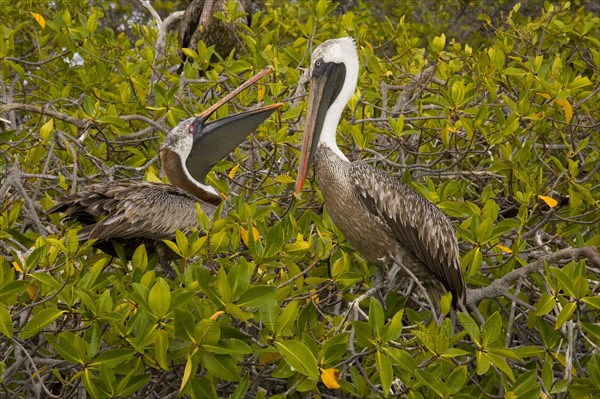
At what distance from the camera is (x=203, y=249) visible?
2.99m

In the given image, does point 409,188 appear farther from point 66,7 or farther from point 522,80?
point 66,7

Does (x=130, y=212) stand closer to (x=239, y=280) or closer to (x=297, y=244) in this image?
(x=297, y=244)

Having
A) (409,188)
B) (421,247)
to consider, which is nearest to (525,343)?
(421,247)

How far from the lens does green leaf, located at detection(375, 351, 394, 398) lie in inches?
101

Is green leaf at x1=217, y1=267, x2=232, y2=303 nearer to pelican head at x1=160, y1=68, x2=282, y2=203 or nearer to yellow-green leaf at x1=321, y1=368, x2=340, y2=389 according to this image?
yellow-green leaf at x1=321, y1=368, x2=340, y2=389

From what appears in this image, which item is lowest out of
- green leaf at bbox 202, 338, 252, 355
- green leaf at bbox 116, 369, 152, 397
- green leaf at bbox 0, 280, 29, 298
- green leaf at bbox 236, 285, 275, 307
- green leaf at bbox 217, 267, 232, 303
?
green leaf at bbox 116, 369, 152, 397

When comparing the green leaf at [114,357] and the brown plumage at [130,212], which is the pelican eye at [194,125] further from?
the green leaf at [114,357]

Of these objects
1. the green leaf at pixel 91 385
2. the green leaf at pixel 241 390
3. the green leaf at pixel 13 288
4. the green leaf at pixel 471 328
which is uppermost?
the green leaf at pixel 13 288

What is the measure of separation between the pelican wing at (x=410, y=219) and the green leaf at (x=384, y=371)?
1.13 meters

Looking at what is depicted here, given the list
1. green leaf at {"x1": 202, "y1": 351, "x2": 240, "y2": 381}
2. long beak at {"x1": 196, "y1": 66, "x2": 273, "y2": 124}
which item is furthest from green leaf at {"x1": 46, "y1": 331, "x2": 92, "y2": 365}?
long beak at {"x1": 196, "y1": 66, "x2": 273, "y2": 124}

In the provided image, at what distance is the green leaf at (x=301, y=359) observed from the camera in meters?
2.50

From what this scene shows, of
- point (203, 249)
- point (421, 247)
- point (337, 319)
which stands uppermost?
point (203, 249)

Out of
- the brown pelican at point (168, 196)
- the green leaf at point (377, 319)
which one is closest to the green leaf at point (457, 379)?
the green leaf at point (377, 319)

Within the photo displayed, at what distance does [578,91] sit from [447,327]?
1991 mm
